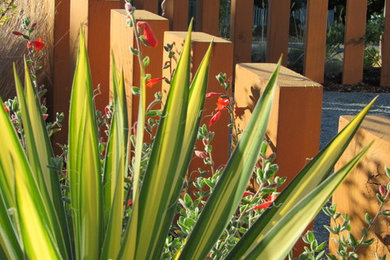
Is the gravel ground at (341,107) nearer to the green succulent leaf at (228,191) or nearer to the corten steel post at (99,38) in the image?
the corten steel post at (99,38)

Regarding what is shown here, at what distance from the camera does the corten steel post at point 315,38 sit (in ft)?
16.7

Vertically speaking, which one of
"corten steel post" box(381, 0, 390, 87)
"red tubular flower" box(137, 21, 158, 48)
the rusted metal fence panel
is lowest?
"corten steel post" box(381, 0, 390, 87)

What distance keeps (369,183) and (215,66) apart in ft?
2.42

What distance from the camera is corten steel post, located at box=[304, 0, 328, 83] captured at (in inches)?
200

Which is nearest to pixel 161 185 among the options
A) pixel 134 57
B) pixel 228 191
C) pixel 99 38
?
pixel 228 191

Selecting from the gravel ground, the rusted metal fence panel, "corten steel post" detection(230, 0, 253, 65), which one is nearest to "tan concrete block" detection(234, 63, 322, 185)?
the gravel ground

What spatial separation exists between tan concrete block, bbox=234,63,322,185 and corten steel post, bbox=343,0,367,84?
386 centimetres

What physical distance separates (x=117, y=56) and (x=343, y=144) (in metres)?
1.57

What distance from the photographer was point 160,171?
1217 millimetres

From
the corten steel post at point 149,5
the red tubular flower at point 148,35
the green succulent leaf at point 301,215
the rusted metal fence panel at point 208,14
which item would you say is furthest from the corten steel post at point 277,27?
the green succulent leaf at point 301,215

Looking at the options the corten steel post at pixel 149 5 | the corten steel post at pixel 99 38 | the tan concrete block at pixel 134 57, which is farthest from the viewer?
the corten steel post at pixel 149 5

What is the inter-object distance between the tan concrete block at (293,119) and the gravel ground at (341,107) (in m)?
→ 2.47

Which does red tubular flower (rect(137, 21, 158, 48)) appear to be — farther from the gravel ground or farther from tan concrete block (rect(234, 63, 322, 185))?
the gravel ground

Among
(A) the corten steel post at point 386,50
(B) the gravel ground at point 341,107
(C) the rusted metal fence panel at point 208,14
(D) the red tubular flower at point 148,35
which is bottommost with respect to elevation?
(B) the gravel ground at point 341,107
